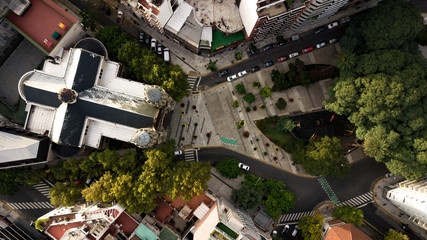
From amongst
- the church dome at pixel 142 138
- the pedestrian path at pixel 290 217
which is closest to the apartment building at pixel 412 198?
the pedestrian path at pixel 290 217

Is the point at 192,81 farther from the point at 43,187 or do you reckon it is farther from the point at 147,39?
the point at 43,187

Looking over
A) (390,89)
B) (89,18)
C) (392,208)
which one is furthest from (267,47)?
(392,208)

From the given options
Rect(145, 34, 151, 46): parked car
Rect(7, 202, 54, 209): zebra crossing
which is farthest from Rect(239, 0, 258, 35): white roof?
Rect(7, 202, 54, 209): zebra crossing

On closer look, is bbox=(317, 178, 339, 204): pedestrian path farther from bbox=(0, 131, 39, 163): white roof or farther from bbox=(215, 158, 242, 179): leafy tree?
bbox=(0, 131, 39, 163): white roof

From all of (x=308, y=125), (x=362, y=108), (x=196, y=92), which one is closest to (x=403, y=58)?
→ (x=362, y=108)

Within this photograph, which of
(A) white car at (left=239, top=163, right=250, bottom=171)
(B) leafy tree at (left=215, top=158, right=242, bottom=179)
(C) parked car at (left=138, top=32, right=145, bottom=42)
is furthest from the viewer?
(C) parked car at (left=138, top=32, right=145, bottom=42)

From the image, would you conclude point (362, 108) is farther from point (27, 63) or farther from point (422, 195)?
point (27, 63)
